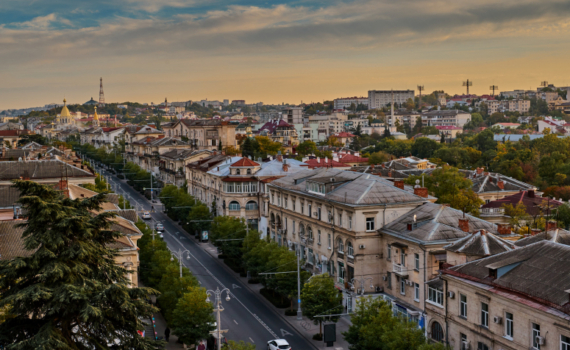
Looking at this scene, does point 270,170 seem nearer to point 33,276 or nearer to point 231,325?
point 231,325

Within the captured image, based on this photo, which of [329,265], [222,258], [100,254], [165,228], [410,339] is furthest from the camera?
[165,228]

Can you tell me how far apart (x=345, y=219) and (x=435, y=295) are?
14.5 meters

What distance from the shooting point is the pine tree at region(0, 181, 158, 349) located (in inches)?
854

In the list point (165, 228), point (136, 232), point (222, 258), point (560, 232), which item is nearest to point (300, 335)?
point (136, 232)

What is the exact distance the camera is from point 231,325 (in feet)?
163

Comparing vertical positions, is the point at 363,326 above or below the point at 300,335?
above

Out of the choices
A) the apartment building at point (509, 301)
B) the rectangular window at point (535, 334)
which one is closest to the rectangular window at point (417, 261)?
the apartment building at point (509, 301)

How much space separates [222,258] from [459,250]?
3866 centimetres

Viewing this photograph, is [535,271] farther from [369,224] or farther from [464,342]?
[369,224]

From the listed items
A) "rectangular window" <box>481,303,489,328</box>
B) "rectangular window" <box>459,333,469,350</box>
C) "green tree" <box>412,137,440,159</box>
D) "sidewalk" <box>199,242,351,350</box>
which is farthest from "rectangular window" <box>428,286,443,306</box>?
"green tree" <box>412,137,440,159</box>

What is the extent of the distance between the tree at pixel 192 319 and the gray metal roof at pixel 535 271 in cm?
1787

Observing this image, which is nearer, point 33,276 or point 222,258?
point 33,276

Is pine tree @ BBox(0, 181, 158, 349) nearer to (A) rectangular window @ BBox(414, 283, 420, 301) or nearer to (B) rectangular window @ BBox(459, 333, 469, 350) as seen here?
(B) rectangular window @ BBox(459, 333, 469, 350)

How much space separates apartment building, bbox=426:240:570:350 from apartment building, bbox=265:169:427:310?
12951 mm
